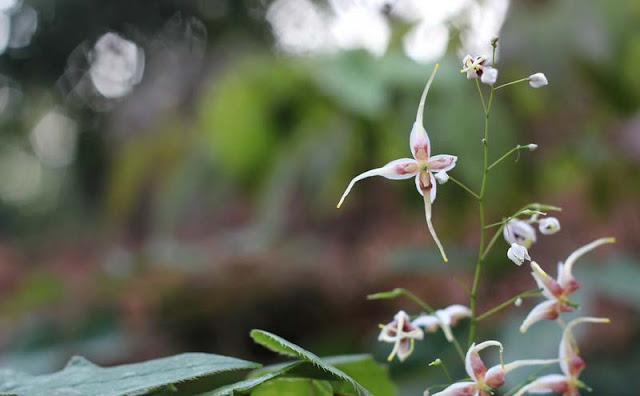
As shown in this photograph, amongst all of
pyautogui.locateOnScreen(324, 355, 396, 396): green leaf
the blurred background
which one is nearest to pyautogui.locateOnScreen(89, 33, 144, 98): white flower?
the blurred background

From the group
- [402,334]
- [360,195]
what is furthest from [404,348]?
[360,195]

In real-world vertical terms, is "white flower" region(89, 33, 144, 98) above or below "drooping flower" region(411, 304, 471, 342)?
above

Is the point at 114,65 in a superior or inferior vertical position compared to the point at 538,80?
superior

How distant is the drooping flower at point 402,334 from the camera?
7.6 inches

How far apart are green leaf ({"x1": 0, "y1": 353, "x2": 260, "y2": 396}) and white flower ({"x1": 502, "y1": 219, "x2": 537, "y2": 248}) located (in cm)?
8

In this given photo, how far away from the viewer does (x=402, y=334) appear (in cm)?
19

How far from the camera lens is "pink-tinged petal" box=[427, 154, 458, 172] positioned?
181mm

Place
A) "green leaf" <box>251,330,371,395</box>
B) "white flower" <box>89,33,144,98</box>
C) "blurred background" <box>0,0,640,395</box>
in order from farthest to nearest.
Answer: "white flower" <box>89,33,144,98</box> < "blurred background" <box>0,0,640,395</box> < "green leaf" <box>251,330,371,395</box>

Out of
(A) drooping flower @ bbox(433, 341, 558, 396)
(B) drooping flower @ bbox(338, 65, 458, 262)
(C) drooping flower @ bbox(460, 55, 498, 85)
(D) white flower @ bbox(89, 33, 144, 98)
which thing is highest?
(D) white flower @ bbox(89, 33, 144, 98)

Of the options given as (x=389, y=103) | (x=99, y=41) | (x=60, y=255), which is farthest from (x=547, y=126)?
(x=99, y=41)

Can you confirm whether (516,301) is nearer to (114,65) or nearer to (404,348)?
(404,348)

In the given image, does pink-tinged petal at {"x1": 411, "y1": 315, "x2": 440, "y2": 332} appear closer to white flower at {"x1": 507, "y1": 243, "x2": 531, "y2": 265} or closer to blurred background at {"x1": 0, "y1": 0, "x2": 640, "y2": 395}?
white flower at {"x1": 507, "y1": 243, "x2": 531, "y2": 265}

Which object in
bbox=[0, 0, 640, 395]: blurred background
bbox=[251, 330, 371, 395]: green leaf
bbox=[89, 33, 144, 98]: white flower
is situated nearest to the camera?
bbox=[251, 330, 371, 395]: green leaf

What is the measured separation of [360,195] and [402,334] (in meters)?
0.60
